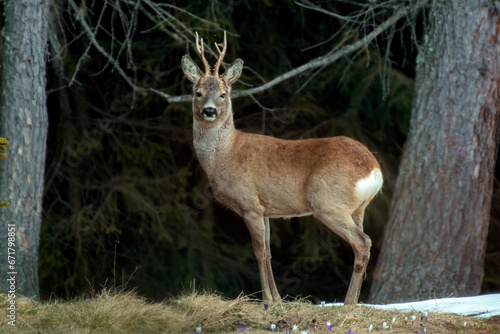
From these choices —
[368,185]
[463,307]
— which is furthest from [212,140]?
[463,307]

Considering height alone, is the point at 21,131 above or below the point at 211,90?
below

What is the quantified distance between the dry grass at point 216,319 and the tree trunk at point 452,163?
2.64 metres

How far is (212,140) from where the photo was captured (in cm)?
747

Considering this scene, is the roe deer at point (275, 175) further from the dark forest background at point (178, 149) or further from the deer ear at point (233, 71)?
the dark forest background at point (178, 149)

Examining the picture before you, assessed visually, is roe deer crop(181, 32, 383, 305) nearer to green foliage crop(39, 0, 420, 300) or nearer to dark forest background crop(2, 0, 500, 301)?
dark forest background crop(2, 0, 500, 301)

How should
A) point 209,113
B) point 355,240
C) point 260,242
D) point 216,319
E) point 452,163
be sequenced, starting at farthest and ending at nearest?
point 452,163, point 260,242, point 209,113, point 355,240, point 216,319

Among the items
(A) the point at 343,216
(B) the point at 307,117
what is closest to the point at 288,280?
(B) the point at 307,117

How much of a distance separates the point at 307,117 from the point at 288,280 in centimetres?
249

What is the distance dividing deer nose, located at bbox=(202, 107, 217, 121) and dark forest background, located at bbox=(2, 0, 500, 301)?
371cm

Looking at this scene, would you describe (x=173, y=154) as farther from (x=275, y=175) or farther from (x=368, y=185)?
(x=368, y=185)

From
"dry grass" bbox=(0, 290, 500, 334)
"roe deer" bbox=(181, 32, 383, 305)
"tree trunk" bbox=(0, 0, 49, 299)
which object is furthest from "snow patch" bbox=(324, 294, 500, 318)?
"tree trunk" bbox=(0, 0, 49, 299)

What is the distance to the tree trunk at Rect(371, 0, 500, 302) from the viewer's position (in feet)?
28.8

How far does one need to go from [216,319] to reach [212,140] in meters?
1.97

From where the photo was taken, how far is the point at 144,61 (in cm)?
1111
